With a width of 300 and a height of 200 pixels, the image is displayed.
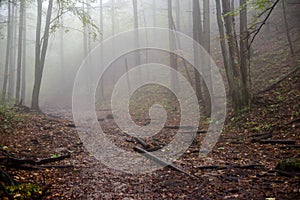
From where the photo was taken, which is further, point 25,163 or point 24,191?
point 25,163

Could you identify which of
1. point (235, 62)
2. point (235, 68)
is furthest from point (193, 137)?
point (235, 62)

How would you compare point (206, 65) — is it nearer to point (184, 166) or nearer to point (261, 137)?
point (261, 137)

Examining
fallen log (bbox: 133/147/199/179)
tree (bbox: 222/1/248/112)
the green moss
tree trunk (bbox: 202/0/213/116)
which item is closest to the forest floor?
the green moss

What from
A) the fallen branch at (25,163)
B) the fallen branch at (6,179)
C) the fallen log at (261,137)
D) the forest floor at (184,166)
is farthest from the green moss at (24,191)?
the fallen log at (261,137)

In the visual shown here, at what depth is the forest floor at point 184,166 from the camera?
423 centimetres

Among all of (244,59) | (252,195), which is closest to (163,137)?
(244,59)

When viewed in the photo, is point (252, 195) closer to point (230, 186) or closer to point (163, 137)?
point (230, 186)

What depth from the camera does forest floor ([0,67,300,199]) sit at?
4227 millimetres

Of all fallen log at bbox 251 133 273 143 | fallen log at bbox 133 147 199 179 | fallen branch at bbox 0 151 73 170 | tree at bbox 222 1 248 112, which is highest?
tree at bbox 222 1 248 112

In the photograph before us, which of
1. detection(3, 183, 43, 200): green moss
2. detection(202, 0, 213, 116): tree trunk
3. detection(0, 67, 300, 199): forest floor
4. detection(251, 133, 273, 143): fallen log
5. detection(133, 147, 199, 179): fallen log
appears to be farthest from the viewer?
detection(202, 0, 213, 116): tree trunk

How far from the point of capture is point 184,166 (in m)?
5.83

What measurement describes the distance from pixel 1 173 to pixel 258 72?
1367cm

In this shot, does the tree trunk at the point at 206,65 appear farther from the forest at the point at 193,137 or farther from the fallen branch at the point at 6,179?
the fallen branch at the point at 6,179

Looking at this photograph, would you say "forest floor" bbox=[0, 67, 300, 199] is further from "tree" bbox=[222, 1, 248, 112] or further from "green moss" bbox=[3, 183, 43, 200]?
"tree" bbox=[222, 1, 248, 112]
